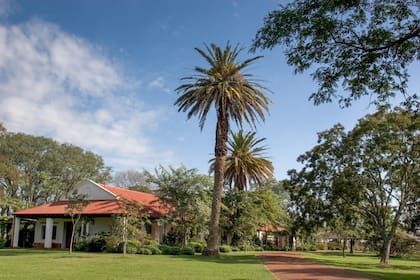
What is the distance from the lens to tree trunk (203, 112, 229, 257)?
27.3 metres

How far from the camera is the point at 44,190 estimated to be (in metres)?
50.8

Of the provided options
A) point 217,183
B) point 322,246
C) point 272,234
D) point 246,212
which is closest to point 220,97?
point 217,183

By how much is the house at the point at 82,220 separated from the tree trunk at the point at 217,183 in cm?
564

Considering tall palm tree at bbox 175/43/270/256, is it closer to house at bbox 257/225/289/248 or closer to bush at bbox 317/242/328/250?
house at bbox 257/225/289/248

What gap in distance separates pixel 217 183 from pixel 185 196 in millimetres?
5452

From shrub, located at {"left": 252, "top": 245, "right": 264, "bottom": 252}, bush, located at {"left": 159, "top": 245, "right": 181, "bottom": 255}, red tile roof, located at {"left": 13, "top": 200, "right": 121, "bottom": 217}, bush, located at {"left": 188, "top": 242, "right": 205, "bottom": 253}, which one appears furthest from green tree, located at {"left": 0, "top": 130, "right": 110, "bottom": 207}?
shrub, located at {"left": 252, "top": 245, "right": 264, "bottom": 252}

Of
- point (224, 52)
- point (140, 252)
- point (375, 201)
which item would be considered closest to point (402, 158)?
point (375, 201)

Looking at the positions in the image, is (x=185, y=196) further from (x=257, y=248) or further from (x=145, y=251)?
(x=257, y=248)

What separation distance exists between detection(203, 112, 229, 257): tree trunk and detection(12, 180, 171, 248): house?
5.64m

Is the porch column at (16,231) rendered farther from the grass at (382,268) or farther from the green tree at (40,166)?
the grass at (382,268)

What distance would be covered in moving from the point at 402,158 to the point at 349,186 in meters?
3.89

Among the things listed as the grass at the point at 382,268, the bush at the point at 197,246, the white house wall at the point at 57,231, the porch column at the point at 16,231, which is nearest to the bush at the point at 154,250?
the bush at the point at 197,246

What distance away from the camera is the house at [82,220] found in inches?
1310

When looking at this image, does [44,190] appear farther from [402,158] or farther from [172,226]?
[402,158]
